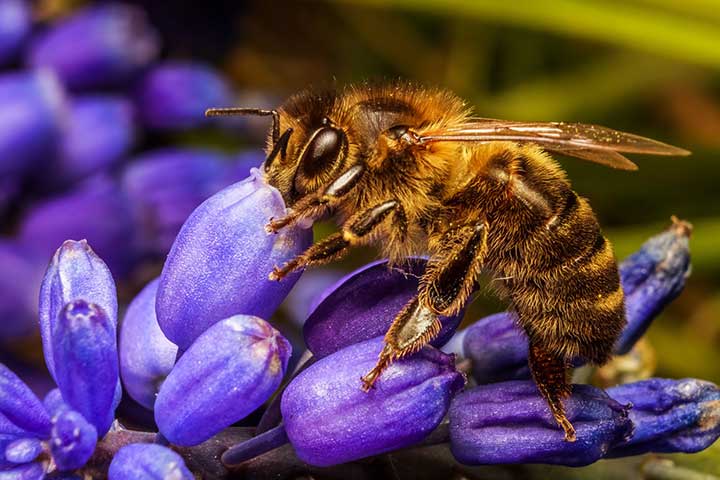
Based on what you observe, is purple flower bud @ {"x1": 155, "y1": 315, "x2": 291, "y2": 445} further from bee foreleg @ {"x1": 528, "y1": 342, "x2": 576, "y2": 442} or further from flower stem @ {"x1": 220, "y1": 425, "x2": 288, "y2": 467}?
bee foreleg @ {"x1": 528, "y1": 342, "x2": 576, "y2": 442}

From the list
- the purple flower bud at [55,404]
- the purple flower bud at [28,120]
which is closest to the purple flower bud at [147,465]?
the purple flower bud at [55,404]

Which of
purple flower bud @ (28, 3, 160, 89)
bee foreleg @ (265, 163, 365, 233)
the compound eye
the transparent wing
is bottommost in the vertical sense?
purple flower bud @ (28, 3, 160, 89)

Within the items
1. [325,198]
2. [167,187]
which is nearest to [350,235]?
[325,198]

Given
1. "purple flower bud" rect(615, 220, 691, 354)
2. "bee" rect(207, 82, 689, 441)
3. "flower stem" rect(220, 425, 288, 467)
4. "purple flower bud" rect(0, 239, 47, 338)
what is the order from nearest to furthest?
"flower stem" rect(220, 425, 288, 467) < "bee" rect(207, 82, 689, 441) < "purple flower bud" rect(615, 220, 691, 354) < "purple flower bud" rect(0, 239, 47, 338)

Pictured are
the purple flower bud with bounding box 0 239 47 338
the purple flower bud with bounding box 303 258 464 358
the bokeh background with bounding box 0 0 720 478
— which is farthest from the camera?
the bokeh background with bounding box 0 0 720 478

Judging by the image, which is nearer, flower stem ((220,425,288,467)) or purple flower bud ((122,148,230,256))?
flower stem ((220,425,288,467))

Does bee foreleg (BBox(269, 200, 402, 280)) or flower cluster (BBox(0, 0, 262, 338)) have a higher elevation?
bee foreleg (BBox(269, 200, 402, 280))

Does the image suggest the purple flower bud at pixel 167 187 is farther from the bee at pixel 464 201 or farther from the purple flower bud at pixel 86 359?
the purple flower bud at pixel 86 359

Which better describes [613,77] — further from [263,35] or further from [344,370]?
[344,370]

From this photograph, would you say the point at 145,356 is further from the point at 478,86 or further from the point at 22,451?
the point at 478,86

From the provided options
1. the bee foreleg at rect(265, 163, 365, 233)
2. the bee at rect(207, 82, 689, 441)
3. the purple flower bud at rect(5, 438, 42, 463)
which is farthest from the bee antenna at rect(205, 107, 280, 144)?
the purple flower bud at rect(5, 438, 42, 463)
